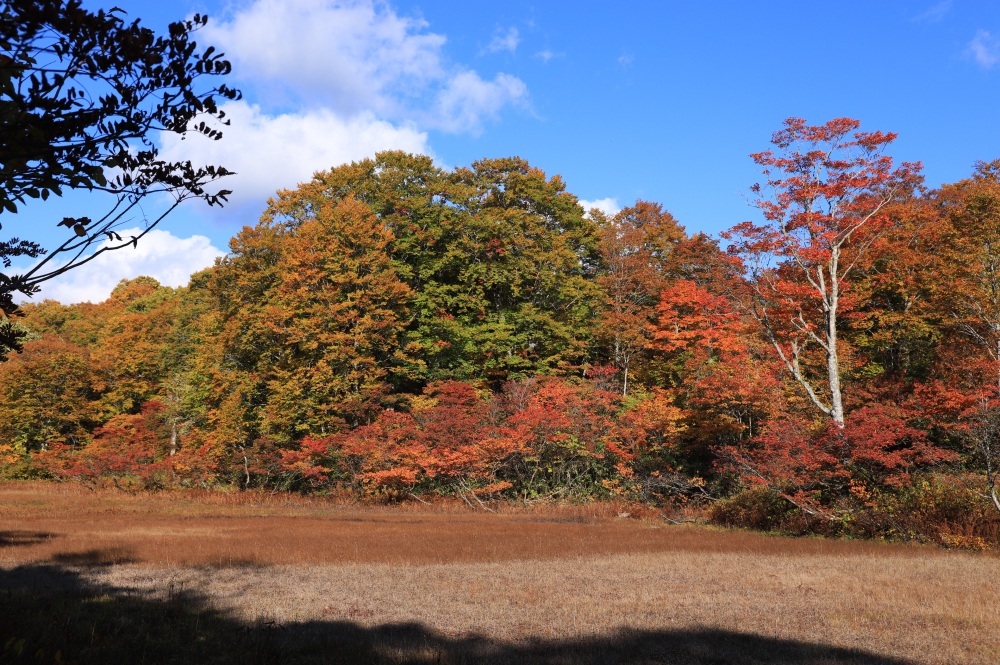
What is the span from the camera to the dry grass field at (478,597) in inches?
315

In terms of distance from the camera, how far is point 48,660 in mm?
5887

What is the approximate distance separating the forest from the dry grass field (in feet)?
15.7

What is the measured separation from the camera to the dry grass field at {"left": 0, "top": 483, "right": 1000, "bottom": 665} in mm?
8008

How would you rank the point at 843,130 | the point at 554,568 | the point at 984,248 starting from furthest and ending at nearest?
the point at 843,130 < the point at 984,248 < the point at 554,568

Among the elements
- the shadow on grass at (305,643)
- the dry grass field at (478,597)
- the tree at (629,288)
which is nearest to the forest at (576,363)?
the tree at (629,288)

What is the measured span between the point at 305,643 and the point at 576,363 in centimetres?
3832

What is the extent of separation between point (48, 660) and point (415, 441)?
28467 mm

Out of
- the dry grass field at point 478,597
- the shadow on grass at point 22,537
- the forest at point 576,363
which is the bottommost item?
the shadow on grass at point 22,537

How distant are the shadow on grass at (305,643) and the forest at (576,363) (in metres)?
14.4

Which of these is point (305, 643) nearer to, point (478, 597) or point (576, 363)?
point (478, 597)

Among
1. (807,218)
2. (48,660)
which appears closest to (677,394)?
(807,218)

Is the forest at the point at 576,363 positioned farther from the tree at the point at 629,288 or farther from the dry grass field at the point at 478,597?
the dry grass field at the point at 478,597

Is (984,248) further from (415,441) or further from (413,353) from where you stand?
(413,353)

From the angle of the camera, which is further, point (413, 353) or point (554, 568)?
point (413, 353)
